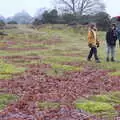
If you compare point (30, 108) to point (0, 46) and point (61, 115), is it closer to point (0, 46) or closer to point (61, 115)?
point (61, 115)

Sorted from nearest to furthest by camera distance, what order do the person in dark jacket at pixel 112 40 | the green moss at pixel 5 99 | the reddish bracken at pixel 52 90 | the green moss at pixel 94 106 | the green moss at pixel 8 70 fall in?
the reddish bracken at pixel 52 90, the green moss at pixel 94 106, the green moss at pixel 5 99, the green moss at pixel 8 70, the person in dark jacket at pixel 112 40

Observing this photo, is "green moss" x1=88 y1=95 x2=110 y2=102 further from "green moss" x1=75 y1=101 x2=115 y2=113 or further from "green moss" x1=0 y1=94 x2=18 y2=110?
"green moss" x1=0 y1=94 x2=18 y2=110

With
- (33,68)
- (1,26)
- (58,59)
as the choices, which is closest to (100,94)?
(33,68)

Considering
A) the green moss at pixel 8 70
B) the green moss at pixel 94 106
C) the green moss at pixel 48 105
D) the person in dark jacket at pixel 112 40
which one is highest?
the person in dark jacket at pixel 112 40

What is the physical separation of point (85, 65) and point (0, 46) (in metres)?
15.4

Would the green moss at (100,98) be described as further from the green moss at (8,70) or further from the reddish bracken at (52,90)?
the green moss at (8,70)

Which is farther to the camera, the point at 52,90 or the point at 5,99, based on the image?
the point at 52,90

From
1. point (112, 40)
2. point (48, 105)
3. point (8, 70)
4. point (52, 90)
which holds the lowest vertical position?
point (8, 70)

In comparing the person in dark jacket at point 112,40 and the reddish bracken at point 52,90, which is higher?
the person in dark jacket at point 112,40

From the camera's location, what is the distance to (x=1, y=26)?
59656mm

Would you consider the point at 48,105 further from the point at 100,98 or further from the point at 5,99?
the point at 100,98

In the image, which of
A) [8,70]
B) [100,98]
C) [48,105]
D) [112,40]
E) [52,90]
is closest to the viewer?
[48,105]

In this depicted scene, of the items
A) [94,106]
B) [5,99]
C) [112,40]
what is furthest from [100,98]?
[112,40]

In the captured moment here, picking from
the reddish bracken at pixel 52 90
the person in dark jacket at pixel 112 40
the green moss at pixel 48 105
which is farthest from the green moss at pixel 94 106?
the person in dark jacket at pixel 112 40
